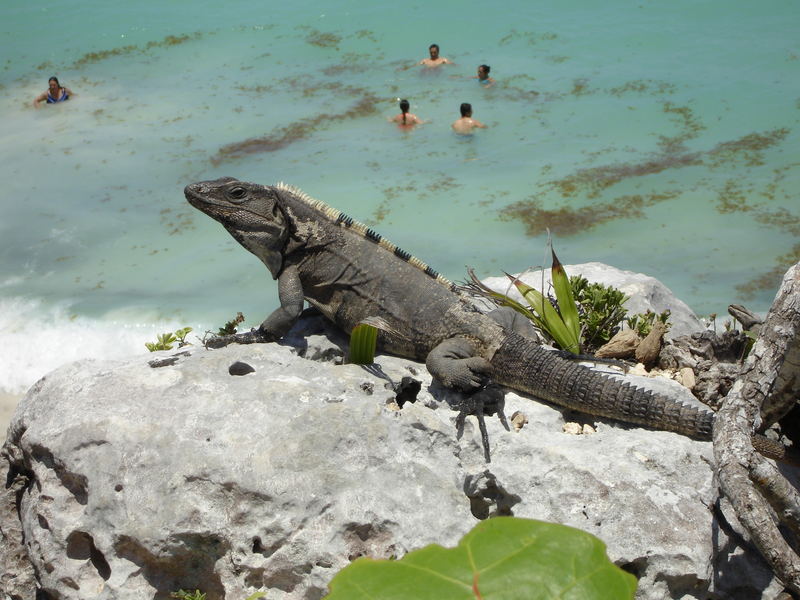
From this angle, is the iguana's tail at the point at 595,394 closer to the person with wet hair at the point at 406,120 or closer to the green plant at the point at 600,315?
the green plant at the point at 600,315

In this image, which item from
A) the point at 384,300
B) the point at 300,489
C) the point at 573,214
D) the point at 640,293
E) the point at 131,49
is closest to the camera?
the point at 300,489

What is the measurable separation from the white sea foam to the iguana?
4306 millimetres

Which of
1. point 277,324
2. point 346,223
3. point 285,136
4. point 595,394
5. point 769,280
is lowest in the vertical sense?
point 769,280

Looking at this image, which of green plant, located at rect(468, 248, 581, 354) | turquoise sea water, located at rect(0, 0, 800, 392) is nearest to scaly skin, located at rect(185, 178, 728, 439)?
green plant, located at rect(468, 248, 581, 354)

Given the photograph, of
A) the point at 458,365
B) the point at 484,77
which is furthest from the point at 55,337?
the point at 484,77

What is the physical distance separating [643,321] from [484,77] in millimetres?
10415

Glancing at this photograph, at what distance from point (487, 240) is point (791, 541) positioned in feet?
23.0

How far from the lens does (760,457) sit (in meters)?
3.07

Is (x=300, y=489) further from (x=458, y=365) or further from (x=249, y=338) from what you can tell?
(x=249, y=338)

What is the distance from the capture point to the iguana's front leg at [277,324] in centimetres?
443

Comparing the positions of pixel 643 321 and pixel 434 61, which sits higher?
pixel 434 61

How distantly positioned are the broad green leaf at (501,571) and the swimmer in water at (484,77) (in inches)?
548

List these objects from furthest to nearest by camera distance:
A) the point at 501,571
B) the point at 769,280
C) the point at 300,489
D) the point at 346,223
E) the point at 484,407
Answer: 1. the point at 769,280
2. the point at 346,223
3. the point at 484,407
4. the point at 300,489
5. the point at 501,571

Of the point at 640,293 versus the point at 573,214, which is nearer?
the point at 640,293
